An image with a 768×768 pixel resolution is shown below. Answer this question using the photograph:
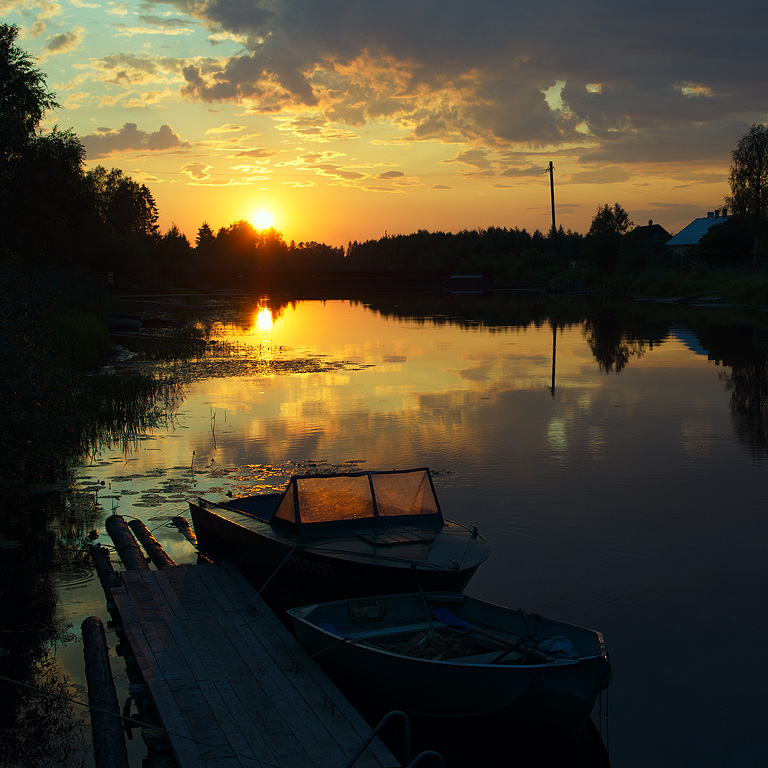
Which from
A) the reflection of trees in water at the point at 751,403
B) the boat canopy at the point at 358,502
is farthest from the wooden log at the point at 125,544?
the reflection of trees in water at the point at 751,403

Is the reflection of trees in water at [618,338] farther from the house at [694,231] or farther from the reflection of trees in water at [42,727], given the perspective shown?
the house at [694,231]

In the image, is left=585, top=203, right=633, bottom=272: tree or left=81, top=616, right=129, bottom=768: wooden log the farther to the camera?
left=585, top=203, right=633, bottom=272: tree

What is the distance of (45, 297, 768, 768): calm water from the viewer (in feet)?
28.8

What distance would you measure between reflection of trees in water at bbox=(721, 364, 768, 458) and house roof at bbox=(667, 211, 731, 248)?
375 ft

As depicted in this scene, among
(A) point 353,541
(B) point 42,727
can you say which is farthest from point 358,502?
(B) point 42,727

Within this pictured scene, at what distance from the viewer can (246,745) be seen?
269 inches

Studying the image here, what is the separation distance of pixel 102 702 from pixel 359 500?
12.7ft

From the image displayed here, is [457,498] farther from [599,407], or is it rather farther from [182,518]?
[599,407]

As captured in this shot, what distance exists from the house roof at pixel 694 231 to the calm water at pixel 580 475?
358 ft

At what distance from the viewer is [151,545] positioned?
1219 centimetres

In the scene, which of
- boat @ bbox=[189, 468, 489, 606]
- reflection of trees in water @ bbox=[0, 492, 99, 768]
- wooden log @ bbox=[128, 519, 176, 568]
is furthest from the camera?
wooden log @ bbox=[128, 519, 176, 568]

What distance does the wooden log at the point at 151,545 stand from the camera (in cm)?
1173

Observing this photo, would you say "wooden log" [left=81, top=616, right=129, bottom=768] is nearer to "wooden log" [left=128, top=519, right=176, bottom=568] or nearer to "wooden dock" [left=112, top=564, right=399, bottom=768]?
"wooden dock" [left=112, top=564, right=399, bottom=768]

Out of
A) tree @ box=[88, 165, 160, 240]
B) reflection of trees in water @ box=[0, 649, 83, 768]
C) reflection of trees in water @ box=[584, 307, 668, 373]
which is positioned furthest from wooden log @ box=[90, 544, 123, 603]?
tree @ box=[88, 165, 160, 240]
